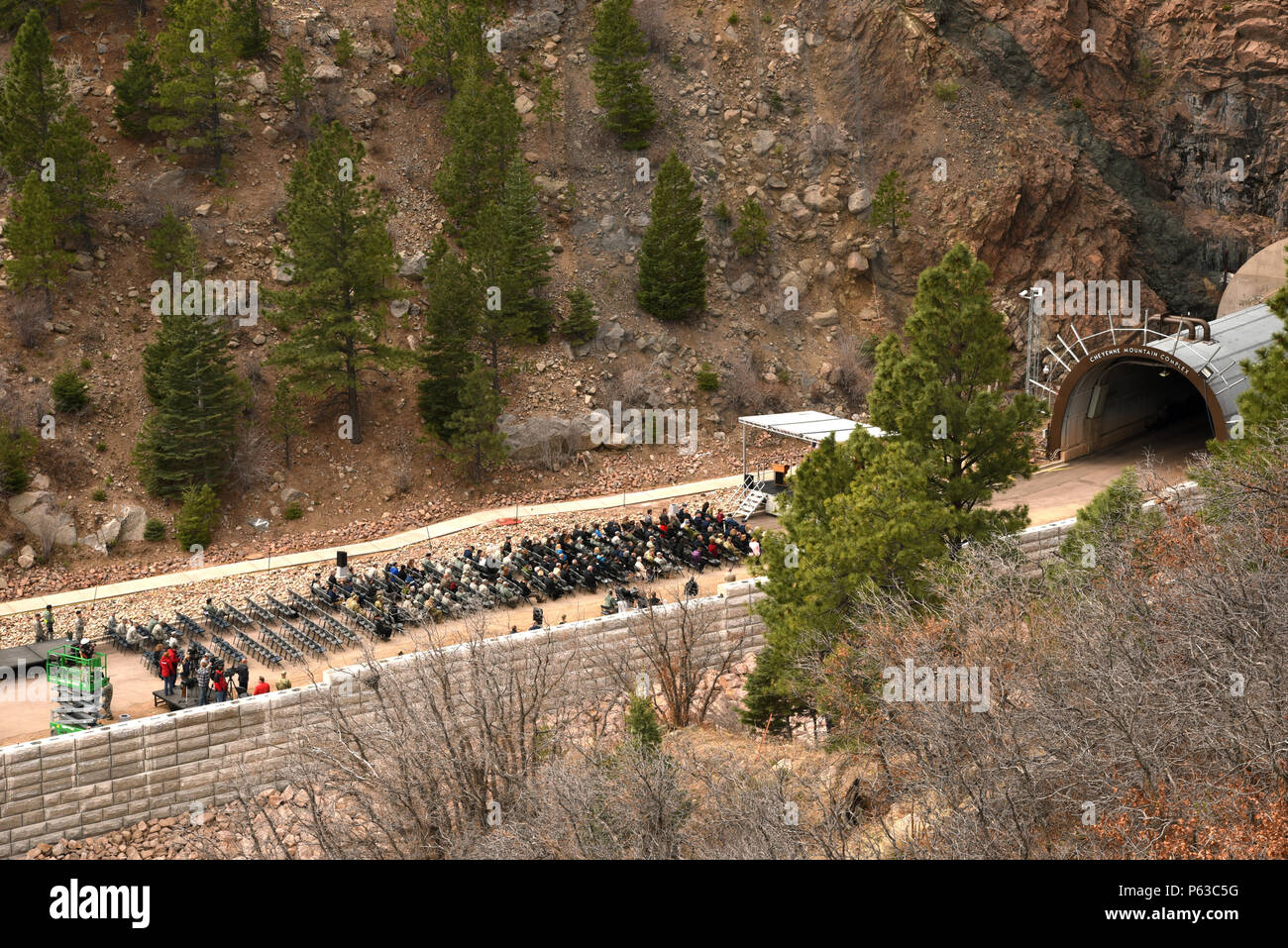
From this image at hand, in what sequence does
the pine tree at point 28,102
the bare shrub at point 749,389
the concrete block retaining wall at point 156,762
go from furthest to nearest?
the bare shrub at point 749,389 → the pine tree at point 28,102 → the concrete block retaining wall at point 156,762

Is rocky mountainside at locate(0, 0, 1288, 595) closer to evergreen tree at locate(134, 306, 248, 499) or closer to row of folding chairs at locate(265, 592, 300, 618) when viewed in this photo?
evergreen tree at locate(134, 306, 248, 499)

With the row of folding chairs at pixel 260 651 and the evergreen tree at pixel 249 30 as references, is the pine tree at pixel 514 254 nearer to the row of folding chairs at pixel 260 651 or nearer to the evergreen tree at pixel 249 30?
the evergreen tree at pixel 249 30

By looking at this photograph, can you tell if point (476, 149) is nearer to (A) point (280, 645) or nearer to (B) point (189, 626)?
(B) point (189, 626)

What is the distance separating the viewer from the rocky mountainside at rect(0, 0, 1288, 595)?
155 ft

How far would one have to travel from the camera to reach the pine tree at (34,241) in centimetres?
4188

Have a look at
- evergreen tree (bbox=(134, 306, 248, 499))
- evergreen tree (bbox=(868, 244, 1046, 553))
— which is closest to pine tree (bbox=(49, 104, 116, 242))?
evergreen tree (bbox=(134, 306, 248, 499))

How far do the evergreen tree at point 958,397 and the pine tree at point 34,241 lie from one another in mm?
29874

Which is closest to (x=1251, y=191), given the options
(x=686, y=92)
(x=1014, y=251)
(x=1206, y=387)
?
(x=1014, y=251)

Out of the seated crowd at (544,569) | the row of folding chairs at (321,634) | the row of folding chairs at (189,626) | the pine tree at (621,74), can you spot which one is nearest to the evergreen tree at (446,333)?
the seated crowd at (544,569)

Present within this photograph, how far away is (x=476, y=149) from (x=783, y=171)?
14472 millimetres

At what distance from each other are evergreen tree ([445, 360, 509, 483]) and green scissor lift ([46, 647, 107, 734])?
1555 centimetres

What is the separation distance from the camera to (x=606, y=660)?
99.9 feet

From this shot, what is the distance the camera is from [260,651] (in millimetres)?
31125

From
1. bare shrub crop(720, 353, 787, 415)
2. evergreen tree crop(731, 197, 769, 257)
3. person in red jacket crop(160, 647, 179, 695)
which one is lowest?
person in red jacket crop(160, 647, 179, 695)
